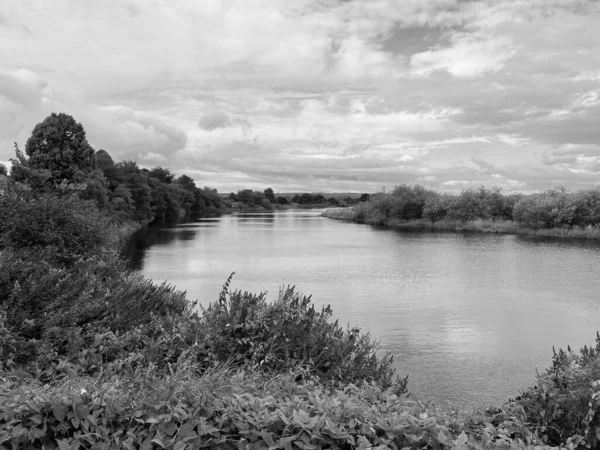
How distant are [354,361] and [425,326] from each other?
26.0 feet

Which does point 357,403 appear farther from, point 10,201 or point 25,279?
point 10,201

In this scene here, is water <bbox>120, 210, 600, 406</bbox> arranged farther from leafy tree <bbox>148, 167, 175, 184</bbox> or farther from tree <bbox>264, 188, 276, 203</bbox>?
tree <bbox>264, 188, 276, 203</bbox>

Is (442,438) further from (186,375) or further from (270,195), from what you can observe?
(270,195)

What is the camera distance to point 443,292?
19016 millimetres

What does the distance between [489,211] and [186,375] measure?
60581 mm

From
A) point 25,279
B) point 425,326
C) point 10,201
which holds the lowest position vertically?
point 425,326

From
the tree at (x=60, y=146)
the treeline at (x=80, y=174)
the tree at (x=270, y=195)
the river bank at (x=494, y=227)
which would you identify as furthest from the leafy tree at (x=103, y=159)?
the tree at (x=270, y=195)

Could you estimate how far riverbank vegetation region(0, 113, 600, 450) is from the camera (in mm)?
3438

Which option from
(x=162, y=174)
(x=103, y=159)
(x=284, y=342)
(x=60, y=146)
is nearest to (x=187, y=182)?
(x=162, y=174)

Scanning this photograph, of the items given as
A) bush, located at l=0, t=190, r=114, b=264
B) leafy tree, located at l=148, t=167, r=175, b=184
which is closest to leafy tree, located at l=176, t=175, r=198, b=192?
leafy tree, located at l=148, t=167, r=175, b=184

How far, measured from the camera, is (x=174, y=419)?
11.6ft

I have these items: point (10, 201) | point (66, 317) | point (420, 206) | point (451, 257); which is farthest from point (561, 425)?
point (420, 206)

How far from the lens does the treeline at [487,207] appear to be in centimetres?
4869

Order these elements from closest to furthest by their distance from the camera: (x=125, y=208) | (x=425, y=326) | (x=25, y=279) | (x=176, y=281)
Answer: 1. (x=25, y=279)
2. (x=425, y=326)
3. (x=176, y=281)
4. (x=125, y=208)
